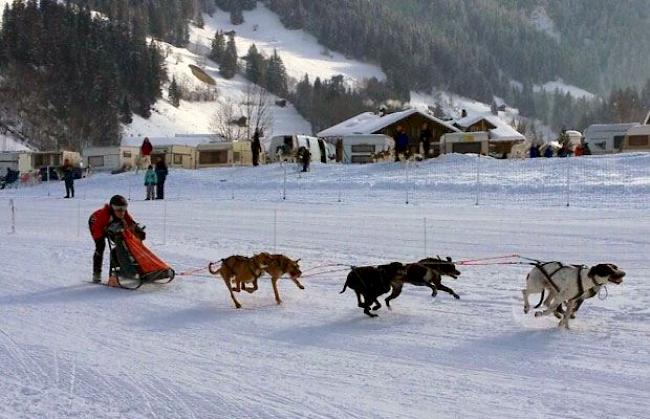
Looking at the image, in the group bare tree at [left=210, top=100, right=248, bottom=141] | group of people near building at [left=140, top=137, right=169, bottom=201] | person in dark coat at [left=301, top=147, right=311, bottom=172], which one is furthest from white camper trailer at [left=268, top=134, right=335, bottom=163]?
bare tree at [left=210, top=100, right=248, bottom=141]

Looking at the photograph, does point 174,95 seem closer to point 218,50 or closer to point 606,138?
point 218,50

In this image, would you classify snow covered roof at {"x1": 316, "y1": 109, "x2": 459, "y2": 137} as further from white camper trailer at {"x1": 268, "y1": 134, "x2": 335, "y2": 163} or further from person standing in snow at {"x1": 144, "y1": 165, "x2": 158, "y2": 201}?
person standing in snow at {"x1": 144, "y1": 165, "x2": 158, "y2": 201}

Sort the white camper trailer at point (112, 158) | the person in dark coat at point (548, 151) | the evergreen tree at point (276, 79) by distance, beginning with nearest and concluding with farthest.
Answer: the person in dark coat at point (548, 151)
the white camper trailer at point (112, 158)
the evergreen tree at point (276, 79)

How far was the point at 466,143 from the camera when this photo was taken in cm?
4391

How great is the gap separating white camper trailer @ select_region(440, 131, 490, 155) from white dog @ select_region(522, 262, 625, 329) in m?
35.5

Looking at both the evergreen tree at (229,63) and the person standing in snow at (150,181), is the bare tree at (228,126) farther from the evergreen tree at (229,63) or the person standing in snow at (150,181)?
the person standing in snow at (150,181)

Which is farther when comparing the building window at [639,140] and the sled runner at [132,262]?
the building window at [639,140]

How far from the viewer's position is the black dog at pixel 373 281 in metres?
8.50

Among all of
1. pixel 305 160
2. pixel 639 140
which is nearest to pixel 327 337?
pixel 305 160

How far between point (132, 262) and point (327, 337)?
4126 mm

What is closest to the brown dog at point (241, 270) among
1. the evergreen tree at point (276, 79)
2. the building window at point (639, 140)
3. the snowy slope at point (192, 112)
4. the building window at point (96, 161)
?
the building window at point (639, 140)

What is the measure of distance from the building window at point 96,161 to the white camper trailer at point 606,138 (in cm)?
3556

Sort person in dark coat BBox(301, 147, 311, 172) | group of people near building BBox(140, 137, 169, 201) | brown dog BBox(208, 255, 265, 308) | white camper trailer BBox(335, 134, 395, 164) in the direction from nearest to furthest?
brown dog BBox(208, 255, 265, 308), group of people near building BBox(140, 137, 169, 201), person in dark coat BBox(301, 147, 311, 172), white camper trailer BBox(335, 134, 395, 164)

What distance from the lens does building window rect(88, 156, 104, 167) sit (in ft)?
183
